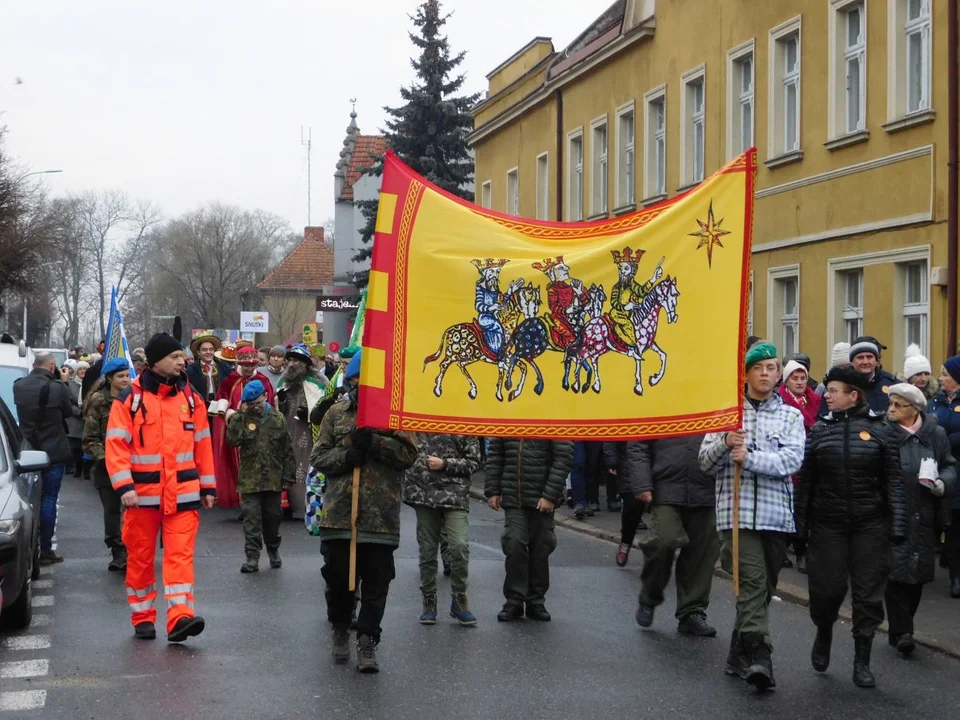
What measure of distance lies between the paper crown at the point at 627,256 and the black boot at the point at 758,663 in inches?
84.1

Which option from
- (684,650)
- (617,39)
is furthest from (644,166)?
(684,650)

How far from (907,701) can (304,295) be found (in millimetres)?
88524

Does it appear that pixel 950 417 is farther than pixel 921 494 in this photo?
Yes

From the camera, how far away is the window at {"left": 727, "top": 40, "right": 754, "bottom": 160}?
24172 mm

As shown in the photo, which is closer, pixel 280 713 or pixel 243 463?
pixel 280 713

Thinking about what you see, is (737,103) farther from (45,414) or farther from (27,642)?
(27,642)

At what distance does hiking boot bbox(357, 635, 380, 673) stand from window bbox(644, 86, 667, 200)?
19896 mm

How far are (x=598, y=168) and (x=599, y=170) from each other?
58mm

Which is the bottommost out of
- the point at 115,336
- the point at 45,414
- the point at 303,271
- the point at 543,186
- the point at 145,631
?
the point at 145,631

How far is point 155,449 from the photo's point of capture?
9.74 meters

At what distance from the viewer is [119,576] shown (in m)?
12.9

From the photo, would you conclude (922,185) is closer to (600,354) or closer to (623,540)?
(623,540)

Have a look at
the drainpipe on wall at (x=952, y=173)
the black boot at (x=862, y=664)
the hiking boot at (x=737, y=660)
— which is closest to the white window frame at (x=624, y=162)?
the drainpipe on wall at (x=952, y=173)

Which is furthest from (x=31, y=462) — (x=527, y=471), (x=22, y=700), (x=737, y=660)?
(x=737, y=660)
